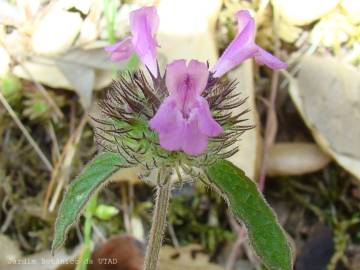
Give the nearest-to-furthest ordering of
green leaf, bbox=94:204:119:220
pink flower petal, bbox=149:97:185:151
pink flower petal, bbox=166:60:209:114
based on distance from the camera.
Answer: pink flower petal, bbox=149:97:185:151, pink flower petal, bbox=166:60:209:114, green leaf, bbox=94:204:119:220

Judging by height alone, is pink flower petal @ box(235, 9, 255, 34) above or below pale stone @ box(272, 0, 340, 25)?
above

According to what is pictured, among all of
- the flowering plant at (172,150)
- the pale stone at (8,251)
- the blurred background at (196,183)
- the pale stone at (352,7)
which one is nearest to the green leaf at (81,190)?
the flowering plant at (172,150)

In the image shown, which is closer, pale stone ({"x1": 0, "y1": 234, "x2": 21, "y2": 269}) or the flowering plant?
the flowering plant

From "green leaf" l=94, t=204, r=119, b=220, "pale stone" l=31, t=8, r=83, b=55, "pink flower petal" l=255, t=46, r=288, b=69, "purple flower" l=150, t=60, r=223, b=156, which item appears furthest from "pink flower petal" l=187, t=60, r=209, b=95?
"pale stone" l=31, t=8, r=83, b=55

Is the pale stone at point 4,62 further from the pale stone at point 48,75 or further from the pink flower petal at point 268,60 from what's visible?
the pink flower petal at point 268,60

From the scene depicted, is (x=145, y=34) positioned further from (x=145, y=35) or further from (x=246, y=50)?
(x=246, y=50)

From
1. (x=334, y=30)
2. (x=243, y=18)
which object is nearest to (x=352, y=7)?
(x=334, y=30)

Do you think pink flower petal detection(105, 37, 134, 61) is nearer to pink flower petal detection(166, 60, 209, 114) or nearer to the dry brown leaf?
pink flower petal detection(166, 60, 209, 114)
